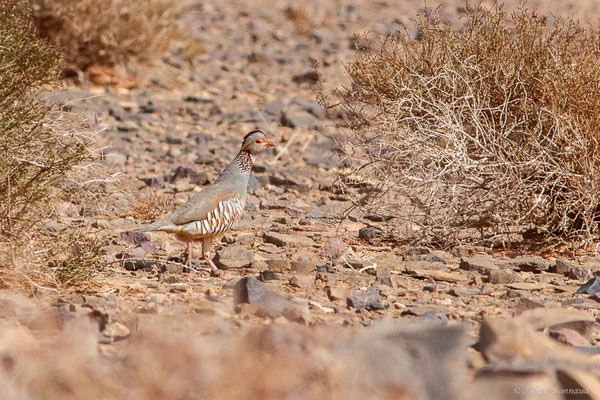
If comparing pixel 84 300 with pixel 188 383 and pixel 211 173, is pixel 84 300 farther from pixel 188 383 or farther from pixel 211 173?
pixel 211 173

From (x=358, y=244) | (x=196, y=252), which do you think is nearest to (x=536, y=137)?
(x=358, y=244)

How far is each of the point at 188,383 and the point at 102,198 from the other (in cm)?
483

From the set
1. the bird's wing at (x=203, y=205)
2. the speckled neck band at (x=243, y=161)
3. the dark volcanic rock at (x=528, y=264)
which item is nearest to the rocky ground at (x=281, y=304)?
the dark volcanic rock at (x=528, y=264)

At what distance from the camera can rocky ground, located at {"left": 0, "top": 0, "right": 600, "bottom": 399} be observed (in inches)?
109

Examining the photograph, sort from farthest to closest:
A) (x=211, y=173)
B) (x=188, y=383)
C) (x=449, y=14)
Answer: (x=449, y=14) → (x=211, y=173) → (x=188, y=383)

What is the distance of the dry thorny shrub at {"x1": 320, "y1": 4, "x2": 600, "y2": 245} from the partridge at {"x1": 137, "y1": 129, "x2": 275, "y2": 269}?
3.62 feet

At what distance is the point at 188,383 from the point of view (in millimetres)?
2607

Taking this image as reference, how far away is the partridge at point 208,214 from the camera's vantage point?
5.69m

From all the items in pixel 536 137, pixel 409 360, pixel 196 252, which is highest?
pixel 536 137

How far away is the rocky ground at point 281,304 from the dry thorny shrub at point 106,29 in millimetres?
759

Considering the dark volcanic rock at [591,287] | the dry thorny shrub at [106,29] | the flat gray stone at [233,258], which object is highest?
the dry thorny shrub at [106,29]

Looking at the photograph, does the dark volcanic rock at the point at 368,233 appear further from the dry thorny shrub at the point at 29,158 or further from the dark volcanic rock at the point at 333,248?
the dry thorny shrub at the point at 29,158

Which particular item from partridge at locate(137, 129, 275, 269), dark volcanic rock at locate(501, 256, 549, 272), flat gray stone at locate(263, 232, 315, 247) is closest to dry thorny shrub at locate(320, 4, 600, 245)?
dark volcanic rock at locate(501, 256, 549, 272)

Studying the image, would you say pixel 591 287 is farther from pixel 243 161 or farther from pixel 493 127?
pixel 243 161
